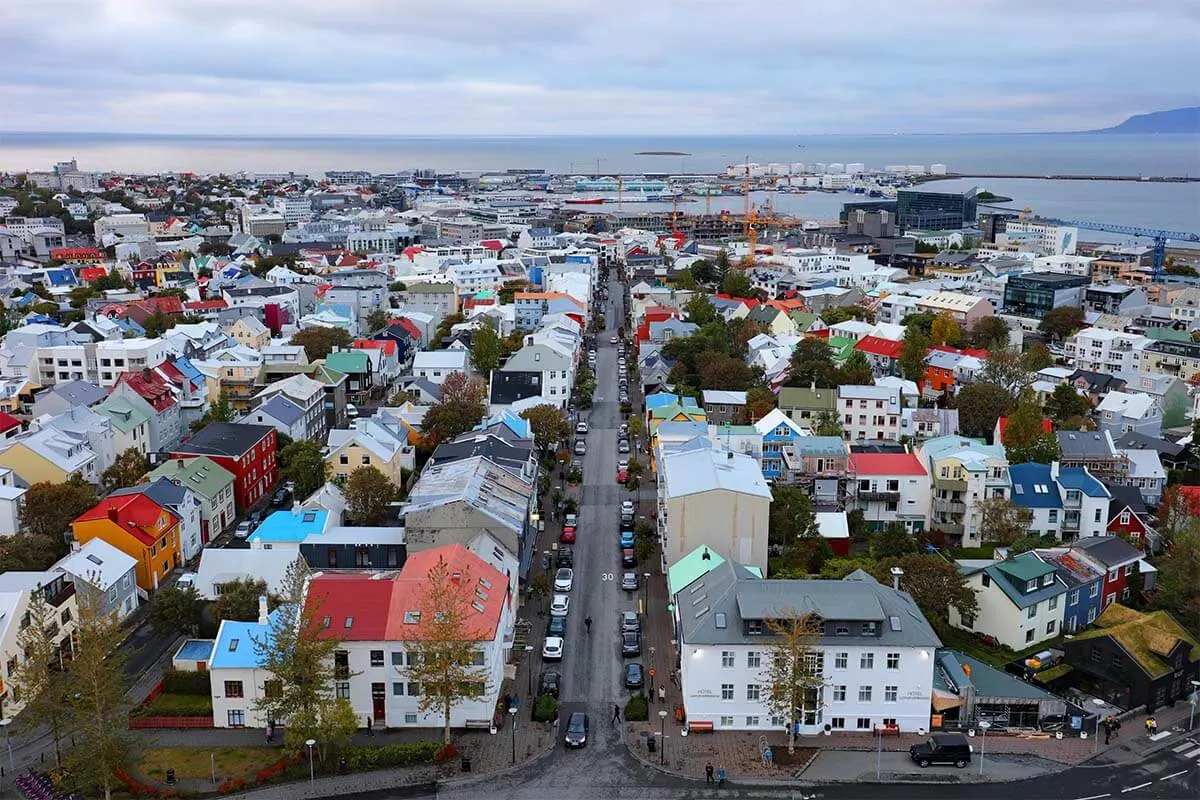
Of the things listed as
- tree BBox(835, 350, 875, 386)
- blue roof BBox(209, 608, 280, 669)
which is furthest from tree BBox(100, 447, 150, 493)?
tree BBox(835, 350, 875, 386)

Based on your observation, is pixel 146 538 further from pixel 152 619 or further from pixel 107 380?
pixel 107 380

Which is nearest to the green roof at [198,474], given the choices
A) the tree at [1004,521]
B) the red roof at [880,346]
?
the tree at [1004,521]

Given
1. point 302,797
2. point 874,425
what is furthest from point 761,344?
point 302,797

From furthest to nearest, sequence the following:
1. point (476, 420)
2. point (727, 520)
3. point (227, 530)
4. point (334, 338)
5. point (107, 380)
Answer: point (334, 338), point (107, 380), point (476, 420), point (227, 530), point (727, 520)

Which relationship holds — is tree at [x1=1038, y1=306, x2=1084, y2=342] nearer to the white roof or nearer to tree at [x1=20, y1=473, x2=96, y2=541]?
the white roof

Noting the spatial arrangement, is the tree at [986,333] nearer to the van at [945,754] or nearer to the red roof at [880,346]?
the red roof at [880,346]
